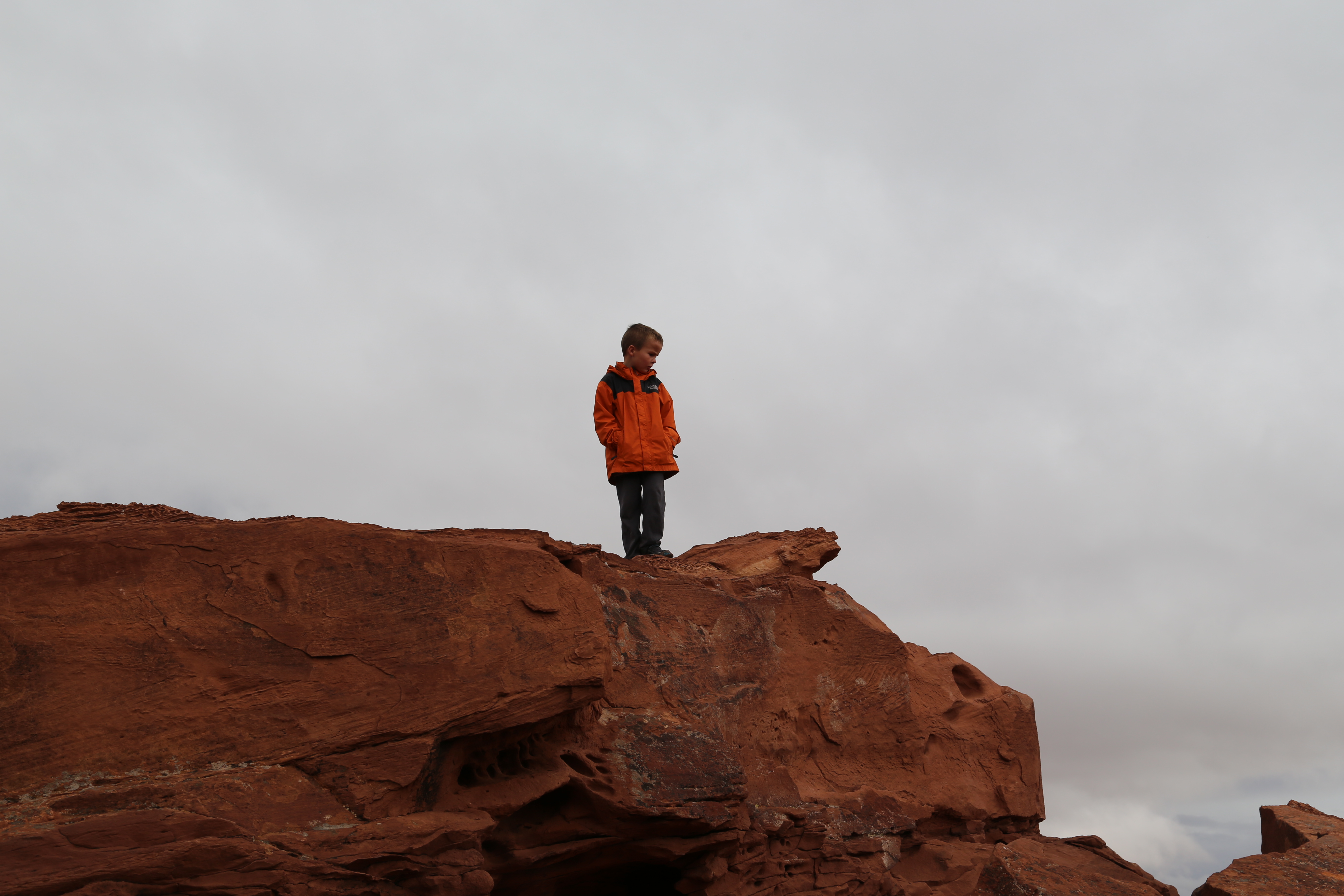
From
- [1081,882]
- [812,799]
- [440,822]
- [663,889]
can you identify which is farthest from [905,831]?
[440,822]

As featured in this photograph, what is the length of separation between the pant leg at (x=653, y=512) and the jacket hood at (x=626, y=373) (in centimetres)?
86

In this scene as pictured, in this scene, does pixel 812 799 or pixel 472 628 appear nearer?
pixel 472 628

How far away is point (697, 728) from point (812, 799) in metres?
1.14

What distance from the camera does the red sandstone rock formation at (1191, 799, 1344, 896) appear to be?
718cm

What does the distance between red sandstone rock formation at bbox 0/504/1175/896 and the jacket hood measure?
1748mm

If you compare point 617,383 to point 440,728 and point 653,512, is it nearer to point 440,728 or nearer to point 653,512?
point 653,512

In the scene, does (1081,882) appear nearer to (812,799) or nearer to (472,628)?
(812,799)

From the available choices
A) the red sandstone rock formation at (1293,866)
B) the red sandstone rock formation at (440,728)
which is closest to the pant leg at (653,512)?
the red sandstone rock formation at (440,728)

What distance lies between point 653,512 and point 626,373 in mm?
1257

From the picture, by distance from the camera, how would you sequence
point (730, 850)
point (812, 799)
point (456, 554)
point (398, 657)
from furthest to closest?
point (812, 799) → point (730, 850) → point (456, 554) → point (398, 657)

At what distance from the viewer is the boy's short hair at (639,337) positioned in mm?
8438

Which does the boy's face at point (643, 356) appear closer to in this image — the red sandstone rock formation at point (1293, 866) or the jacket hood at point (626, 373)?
the jacket hood at point (626, 373)

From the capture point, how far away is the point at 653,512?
26.7ft

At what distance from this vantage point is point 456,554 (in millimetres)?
5512
